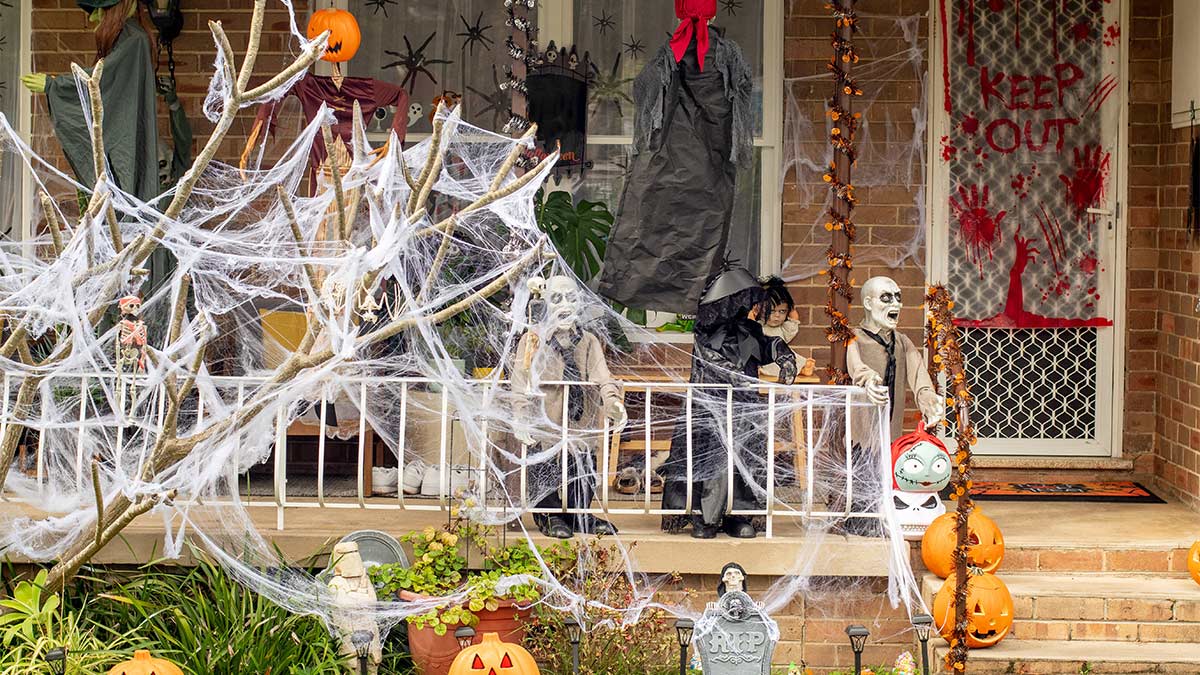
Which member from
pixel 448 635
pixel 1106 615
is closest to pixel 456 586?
pixel 448 635

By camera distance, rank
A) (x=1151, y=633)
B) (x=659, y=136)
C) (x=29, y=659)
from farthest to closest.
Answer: (x=659, y=136)
(x=1151, y=633)
(x=29, y=659)

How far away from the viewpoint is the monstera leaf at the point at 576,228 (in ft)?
30.5

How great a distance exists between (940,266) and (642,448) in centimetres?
231

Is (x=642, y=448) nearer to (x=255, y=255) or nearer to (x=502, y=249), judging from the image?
(x=502, y=249)

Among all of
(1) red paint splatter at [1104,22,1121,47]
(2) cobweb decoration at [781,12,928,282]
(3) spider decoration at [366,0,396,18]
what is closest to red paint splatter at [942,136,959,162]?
(2) cobweb decoration at [781,12,928,282]

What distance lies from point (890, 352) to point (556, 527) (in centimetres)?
196

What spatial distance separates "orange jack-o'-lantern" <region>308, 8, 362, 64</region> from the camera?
8.71 m

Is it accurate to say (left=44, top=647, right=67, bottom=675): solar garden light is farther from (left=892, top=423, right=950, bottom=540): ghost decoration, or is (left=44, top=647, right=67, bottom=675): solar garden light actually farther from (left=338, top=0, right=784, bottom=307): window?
(left=338, top=0, right=784, bottom=307): window

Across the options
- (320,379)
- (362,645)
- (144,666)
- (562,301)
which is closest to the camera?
(144,666)

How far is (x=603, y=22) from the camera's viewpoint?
9.57m

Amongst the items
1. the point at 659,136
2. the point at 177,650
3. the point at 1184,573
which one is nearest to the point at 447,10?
the point at 659,136

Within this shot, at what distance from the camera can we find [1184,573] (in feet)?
26.1

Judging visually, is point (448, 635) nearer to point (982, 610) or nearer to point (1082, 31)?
point (982, 610)

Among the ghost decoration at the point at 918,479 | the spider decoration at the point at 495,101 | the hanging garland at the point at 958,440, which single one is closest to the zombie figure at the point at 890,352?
the ghost decoration at the point at 918,479
